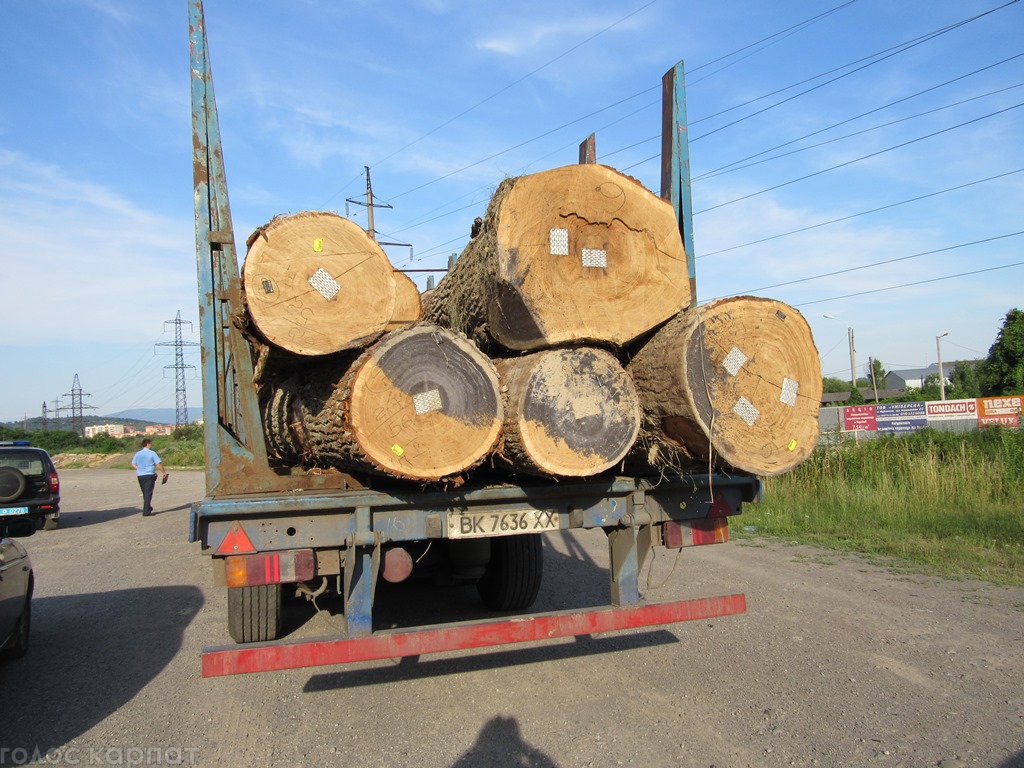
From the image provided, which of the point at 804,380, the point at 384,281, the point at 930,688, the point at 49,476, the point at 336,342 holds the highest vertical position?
the point at 384,281

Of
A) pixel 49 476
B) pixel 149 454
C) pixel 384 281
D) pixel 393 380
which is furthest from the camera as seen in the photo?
pixel 149 454

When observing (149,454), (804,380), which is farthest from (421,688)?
(149,454)

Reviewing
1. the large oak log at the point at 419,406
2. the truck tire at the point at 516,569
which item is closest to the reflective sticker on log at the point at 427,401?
the large oak log at the point at 419,406

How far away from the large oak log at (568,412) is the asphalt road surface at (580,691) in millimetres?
1332

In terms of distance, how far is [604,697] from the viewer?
4090 millimetres

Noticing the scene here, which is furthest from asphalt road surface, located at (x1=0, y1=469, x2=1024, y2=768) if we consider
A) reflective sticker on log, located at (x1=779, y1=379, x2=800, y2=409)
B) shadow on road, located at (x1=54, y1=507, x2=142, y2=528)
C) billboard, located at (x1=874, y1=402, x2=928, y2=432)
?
billboard, located at (x1=874, y1=402, x2=928, y2=432)

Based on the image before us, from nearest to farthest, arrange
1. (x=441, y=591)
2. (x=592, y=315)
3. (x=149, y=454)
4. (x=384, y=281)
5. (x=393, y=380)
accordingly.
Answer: (x=393, y=380)
(x=592, y=315)
(x=384, y=281)
(x=441, y=591)
(x=149, y=454)

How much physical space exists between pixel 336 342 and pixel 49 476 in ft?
38.8

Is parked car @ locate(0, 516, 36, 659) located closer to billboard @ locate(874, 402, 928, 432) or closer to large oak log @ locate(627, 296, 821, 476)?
large oak log @ locate(627, 296, 821, 476)

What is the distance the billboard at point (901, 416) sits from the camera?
22.4m

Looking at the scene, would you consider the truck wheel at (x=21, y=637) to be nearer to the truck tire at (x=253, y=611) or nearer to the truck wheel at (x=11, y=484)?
the truck tire at (x=253, y=611)

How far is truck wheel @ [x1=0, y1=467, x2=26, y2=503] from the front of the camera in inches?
489

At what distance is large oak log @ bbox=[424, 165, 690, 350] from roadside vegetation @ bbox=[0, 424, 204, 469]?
3978cm

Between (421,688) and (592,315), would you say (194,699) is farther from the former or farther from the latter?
(592,315)
